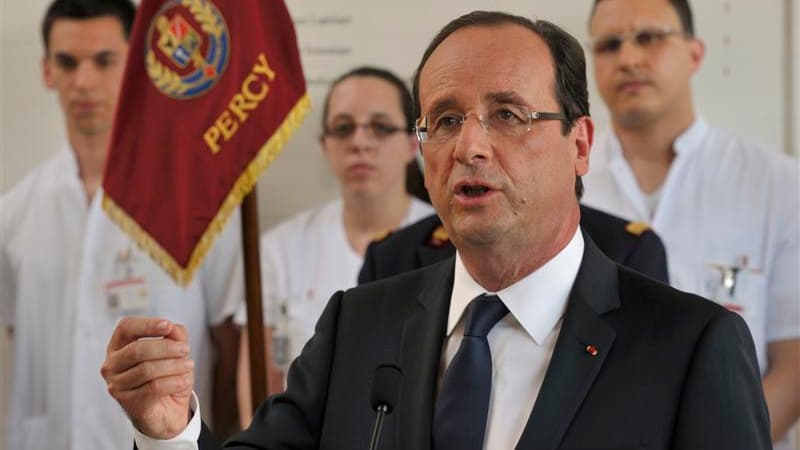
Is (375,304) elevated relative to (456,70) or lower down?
lower down

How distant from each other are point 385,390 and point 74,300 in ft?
7.97

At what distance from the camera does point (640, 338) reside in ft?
5.16

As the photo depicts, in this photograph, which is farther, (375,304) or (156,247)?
(156,247)

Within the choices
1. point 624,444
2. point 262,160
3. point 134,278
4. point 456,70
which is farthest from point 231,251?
point 624,444

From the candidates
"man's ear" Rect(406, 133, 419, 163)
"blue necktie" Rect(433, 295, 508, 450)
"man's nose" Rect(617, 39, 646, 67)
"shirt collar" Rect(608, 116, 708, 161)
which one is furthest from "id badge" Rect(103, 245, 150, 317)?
"blue necktie" Rect(433, 295, 508, 450)

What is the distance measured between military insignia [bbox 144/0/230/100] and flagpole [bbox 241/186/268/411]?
35cm

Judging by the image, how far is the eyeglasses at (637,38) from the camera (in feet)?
11.1

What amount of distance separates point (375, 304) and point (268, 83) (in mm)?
1460

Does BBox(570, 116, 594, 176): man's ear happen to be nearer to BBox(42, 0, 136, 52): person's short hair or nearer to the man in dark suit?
the man in dark suit

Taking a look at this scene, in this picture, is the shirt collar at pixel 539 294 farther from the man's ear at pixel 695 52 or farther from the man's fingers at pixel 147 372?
the man's ear at pixel 695 52

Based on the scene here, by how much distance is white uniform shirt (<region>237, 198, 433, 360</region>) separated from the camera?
3.67 meters

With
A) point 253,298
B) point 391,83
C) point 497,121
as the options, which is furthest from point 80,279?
point 497,121

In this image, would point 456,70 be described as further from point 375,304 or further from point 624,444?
point 624,444

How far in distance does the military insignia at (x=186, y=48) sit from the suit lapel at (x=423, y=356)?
152 centimetres
